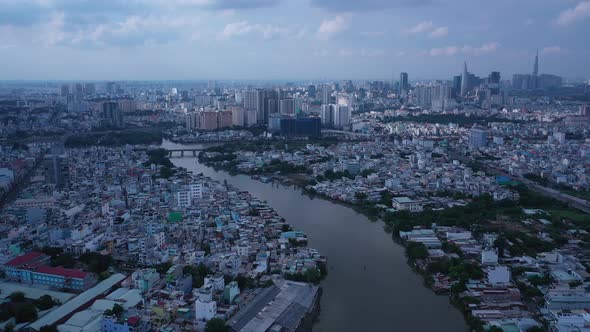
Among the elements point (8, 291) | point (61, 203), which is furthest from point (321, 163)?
point (8, 291)

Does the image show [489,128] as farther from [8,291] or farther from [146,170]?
[8,291]

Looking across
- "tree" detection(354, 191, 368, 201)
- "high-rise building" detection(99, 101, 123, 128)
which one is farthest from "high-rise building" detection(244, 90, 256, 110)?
"tree" detection(354, 191, 368, 201)

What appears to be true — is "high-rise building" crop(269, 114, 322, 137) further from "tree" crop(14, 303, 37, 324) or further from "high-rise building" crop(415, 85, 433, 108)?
"tree" crop(14, 303, 37, 324)

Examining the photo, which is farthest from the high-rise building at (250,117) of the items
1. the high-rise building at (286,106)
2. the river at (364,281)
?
the river at (364,281)

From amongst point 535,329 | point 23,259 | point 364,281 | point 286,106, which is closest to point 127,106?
point 286,106

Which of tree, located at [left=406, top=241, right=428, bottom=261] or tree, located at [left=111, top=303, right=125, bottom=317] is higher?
tree, located at [left=111, top=303, right=125, bottom=317]

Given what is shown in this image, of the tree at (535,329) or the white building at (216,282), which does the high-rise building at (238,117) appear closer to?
the white building at (216,282)
